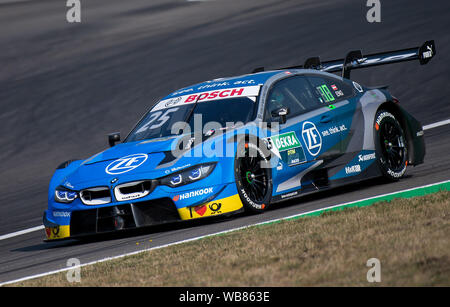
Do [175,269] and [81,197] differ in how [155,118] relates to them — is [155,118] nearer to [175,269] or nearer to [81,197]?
[81,197]

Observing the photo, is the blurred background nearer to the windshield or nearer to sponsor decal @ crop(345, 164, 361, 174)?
the windshield

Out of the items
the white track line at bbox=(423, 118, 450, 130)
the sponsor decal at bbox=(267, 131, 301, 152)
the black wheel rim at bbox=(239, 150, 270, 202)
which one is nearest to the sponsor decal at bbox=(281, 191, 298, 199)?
the black wheel rim at bbox=(239, 150, 270, 202)

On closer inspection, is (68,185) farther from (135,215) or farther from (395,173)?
(395,173)

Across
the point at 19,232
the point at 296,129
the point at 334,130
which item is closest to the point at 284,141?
the point at 296,129

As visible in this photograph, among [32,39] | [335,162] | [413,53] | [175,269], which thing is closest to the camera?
[175,269]

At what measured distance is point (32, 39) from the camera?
2689 centimetres

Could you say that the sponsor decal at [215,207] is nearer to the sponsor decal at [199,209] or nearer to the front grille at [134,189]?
the sponsor decal at [199,209]

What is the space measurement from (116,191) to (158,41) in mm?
16734

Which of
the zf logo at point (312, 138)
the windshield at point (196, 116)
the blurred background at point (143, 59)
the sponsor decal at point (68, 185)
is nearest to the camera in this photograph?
the sponsor decal at point (68, 185)

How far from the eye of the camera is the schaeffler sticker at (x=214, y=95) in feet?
30.0

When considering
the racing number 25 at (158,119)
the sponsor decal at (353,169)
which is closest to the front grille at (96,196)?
the racing number 25 at (158,119)

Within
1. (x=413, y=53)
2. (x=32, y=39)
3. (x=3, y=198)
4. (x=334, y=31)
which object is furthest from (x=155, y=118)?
(x=32, y=39)

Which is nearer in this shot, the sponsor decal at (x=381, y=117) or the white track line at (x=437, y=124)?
the sponsor decal at (x=381, y=117)

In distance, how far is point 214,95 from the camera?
30.6 ft
